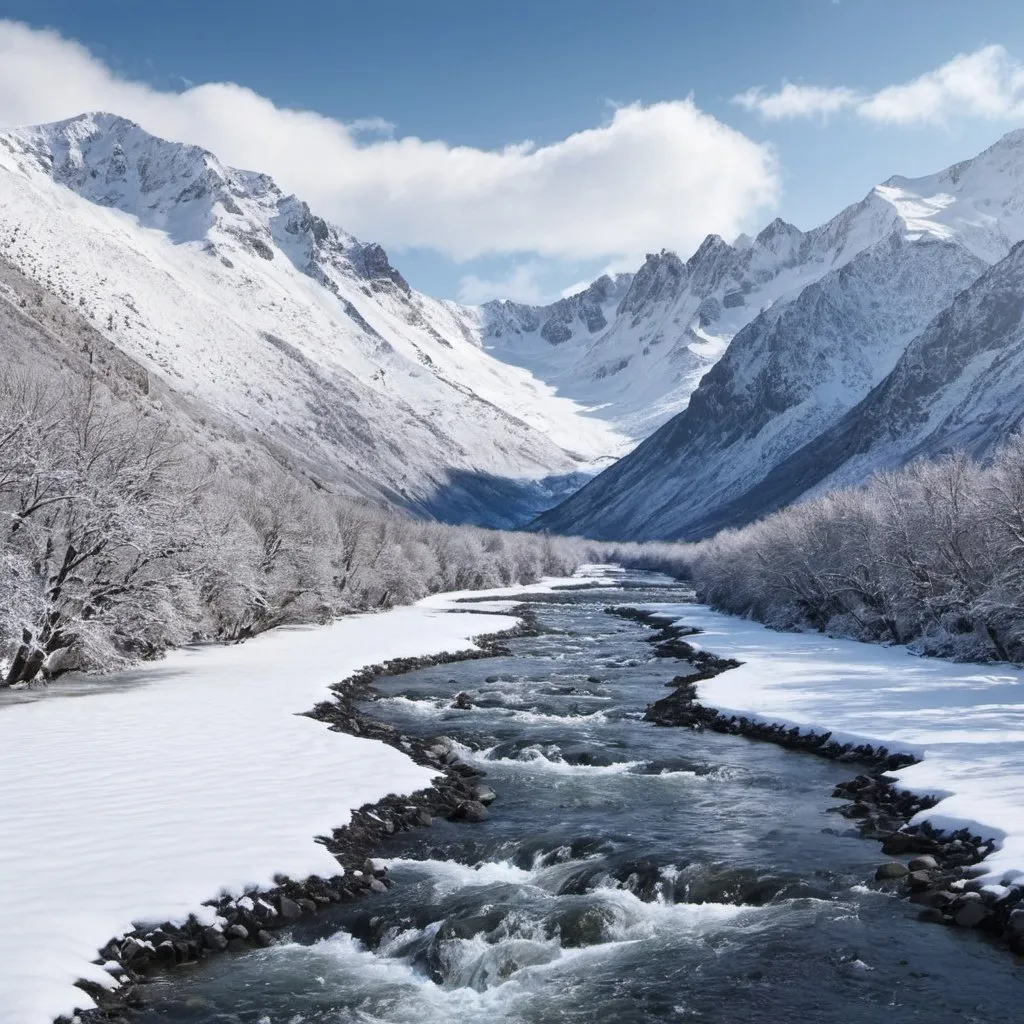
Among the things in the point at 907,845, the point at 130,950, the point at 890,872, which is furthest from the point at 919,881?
the point at 130,950

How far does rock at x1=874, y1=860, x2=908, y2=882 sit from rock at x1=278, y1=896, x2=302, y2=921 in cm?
1274

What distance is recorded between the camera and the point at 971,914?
55.9 ft

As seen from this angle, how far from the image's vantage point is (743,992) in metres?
14.8

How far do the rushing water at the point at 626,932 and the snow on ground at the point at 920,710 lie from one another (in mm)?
2853

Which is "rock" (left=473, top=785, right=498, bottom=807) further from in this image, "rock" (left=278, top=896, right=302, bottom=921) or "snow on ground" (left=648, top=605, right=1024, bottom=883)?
"snow on ground" (left=648, top=605, right=1024, bottom=883)

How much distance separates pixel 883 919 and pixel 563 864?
7.10 meters

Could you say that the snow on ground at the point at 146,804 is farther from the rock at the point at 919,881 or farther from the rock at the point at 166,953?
the rock at the point at 919,881

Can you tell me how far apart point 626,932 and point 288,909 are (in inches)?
268

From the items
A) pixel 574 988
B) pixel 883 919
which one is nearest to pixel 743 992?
pixel 574 988

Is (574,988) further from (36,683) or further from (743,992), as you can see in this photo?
(36,683)

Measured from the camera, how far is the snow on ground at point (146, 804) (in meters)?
14.2

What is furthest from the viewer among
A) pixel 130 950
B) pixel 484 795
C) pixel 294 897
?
pixel 484 795

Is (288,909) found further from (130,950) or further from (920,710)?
(920,710)

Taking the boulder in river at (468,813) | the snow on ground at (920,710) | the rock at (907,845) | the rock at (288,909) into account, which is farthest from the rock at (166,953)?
the rock at (907,845)
